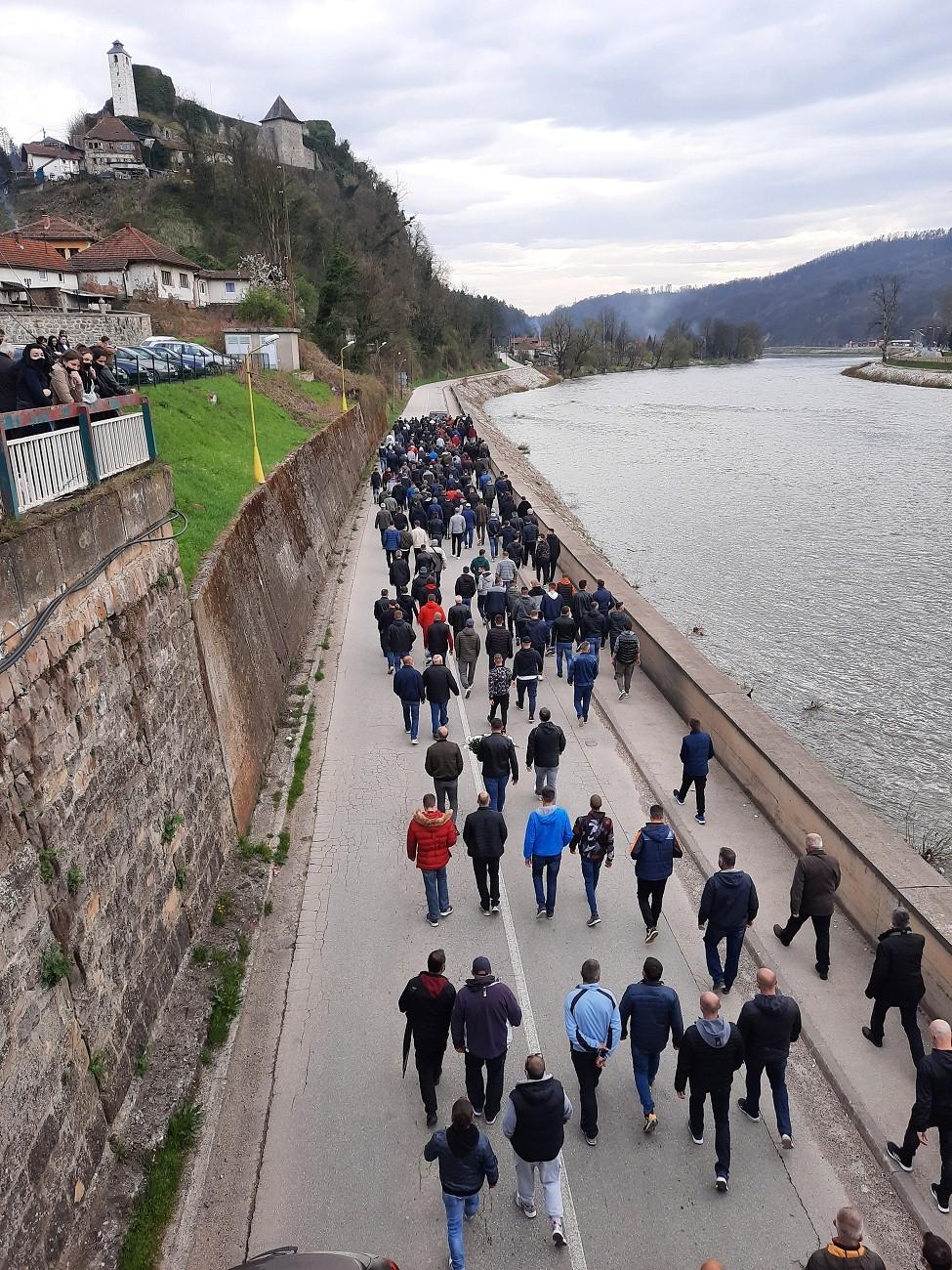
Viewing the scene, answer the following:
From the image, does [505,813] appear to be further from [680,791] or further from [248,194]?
[248,194]

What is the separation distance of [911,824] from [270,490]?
44.4 ft

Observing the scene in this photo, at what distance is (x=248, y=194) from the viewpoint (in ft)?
225

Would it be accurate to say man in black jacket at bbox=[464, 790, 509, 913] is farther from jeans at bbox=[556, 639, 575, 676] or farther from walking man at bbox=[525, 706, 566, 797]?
jeans at bbox=[556, 639, 575, 676]

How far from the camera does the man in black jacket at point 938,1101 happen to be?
516 cm

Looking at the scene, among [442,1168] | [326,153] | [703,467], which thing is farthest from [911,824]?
[326,153]

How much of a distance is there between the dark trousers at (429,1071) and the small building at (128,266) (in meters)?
48.3

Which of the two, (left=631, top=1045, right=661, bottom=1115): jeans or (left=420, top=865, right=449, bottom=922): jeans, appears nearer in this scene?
(left=631, top=1045, right=661, bottom=1115): jeans

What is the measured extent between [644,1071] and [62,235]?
5502 cm

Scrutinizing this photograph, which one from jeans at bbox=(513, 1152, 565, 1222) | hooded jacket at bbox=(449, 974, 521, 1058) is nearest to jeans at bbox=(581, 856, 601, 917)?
hooded jacket at bbox=(449, 974, 521, 1058)

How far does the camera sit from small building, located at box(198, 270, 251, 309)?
53.8 metres

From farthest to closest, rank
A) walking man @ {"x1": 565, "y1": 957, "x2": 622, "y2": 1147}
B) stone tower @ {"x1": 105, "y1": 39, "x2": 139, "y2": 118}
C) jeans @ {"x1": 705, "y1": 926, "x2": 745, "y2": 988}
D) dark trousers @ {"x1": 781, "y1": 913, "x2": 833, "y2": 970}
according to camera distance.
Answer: stone tower @ {"x1": 105, "y1": 39, "x2": 139, "y2": 118}
dark trousers @ {"x1": 781, "y1": 913, "x2": 833, "y2": 970}
jeans @ {"x1": 705, "y1": 926, "x2": 745, "y2": 988}
walking man @ {"x1": 565, "y1": 957, "x2": 622, "y2": 1147}

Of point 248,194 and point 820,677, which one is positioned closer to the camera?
point 820,677

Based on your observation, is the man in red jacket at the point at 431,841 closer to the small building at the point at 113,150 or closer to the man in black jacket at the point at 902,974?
the man in black jacket at the point at 902,974

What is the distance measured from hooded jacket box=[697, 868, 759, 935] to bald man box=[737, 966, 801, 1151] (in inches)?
50.1
